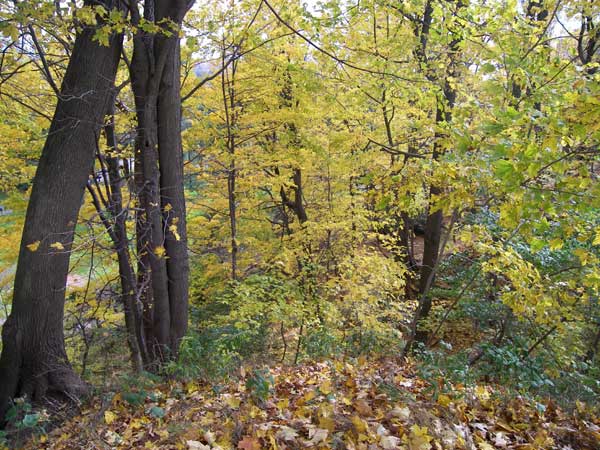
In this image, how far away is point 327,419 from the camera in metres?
2.70

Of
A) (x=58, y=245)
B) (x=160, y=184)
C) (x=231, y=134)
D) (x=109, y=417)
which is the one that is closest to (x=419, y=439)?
(x=109, y=417)

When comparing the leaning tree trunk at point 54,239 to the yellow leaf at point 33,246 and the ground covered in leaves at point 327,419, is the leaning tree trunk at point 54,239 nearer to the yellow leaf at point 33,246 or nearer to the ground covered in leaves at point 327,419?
the yellow leaf at point 33,246

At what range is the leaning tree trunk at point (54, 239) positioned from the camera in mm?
4234

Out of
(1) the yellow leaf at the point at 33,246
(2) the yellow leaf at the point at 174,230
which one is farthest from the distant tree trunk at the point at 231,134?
(1) the yellow leaf at the point at 33,246

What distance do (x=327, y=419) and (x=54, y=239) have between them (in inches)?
135

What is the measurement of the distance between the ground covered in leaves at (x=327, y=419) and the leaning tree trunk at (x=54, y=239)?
0.71 meters

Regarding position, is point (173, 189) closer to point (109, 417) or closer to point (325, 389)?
point (109, 417)

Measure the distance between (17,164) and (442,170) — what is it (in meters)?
8.36

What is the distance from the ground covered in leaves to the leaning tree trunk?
28.1 inches

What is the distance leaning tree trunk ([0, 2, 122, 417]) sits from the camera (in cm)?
423

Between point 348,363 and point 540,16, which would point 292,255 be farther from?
point 540,16

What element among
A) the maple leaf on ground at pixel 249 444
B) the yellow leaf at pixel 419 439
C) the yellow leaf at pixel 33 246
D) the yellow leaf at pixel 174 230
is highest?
the yellow leaf at pixel 174 230

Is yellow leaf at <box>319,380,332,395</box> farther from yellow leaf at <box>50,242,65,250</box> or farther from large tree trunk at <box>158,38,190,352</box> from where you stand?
yellow leaf at <box>50,242,65,250</box>

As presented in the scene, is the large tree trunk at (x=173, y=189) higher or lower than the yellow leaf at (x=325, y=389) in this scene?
higher
